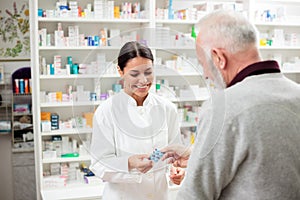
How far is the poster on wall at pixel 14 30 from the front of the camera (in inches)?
153

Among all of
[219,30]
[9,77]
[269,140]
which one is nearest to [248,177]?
[269,140]

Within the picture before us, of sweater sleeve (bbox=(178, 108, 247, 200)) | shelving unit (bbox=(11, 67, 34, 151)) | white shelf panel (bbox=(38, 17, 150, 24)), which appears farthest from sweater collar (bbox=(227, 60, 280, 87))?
shelving unit (bbox=(11, 67, 34, 151))

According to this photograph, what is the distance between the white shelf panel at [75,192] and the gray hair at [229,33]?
246cm

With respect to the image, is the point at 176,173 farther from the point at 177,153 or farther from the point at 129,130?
the point at 129,130

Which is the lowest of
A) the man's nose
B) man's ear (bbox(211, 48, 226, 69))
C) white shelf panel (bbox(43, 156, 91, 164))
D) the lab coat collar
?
white shelf panel (bbox(43, 156, 91, 164))

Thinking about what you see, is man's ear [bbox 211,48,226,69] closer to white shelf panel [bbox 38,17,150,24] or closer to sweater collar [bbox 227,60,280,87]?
sweater collar [bbox 227,60,280,87]

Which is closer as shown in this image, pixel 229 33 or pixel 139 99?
pixel 229 33

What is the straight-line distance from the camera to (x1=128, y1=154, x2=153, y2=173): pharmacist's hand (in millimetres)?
1226

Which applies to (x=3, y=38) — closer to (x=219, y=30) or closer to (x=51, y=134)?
(x=51, y=134)

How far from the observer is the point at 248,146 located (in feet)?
3.45

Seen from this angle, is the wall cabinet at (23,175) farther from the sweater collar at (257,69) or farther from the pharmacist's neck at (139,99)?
the sweater collar at (257,69)

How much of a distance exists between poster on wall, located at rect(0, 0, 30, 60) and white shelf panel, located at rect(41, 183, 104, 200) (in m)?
1.32

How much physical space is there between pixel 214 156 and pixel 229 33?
13.2 inches

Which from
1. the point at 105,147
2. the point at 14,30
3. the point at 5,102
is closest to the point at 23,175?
the point at 5,102
